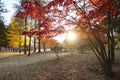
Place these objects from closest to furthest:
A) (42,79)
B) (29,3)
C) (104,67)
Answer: (29,3)
(42,79)
(104,67)

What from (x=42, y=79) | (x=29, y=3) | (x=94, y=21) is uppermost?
(x=29, y=3)

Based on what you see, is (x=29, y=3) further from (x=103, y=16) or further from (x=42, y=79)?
(x=103, y=16)

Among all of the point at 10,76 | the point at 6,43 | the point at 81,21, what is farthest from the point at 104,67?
the point at 6,43

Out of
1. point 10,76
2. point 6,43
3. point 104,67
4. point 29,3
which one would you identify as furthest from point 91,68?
point 6,43

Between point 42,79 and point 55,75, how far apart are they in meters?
1.06

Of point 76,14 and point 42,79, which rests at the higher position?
point 76,14

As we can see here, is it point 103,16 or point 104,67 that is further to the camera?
point 103,16

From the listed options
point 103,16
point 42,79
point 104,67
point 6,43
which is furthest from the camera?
point 6,43

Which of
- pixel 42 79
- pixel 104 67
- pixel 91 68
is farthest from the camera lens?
pixel 91 68

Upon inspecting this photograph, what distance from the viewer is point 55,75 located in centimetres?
1224

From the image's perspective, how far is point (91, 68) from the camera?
1405cm

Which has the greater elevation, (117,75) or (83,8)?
(83,8)

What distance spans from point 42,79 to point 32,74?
154 cm

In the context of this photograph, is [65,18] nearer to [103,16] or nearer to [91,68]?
[103,16]
